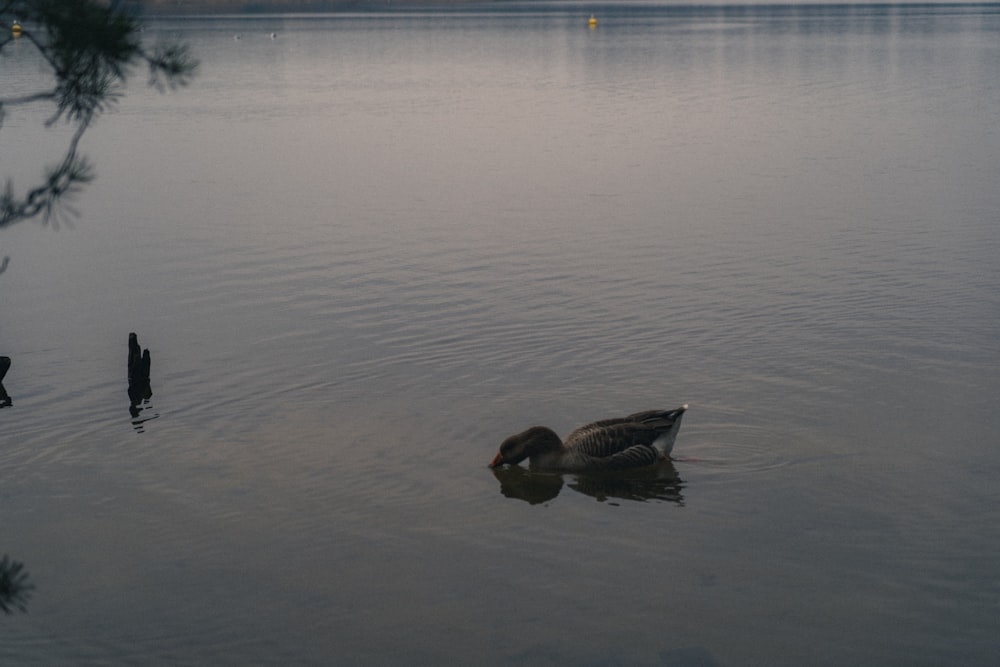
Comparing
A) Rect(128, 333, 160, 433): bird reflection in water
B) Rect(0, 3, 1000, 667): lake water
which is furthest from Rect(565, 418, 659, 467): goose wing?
Rect(128, 333, 160, 433): bird reflection in water

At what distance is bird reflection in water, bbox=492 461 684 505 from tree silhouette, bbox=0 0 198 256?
242 inches

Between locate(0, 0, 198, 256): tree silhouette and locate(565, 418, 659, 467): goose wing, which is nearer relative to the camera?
locate(0, 0, 198, 256): tree silhouette

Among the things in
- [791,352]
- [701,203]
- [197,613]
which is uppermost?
[701,203]

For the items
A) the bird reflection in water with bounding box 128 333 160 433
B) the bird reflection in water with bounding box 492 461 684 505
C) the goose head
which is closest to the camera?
the bird reflection in water with bounding box 492 461 684 505

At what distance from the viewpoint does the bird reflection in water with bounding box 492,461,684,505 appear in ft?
38.2

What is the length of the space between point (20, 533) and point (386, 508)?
10.6ft

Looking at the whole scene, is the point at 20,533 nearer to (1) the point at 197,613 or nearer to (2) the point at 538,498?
(1) the point at 197,613

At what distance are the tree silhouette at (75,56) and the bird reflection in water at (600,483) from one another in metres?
6.15

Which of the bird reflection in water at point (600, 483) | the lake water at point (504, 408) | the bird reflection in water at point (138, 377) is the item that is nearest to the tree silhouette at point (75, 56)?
the lake water at point (504, 408)

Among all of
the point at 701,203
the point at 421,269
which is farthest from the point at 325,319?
the point at 701,203

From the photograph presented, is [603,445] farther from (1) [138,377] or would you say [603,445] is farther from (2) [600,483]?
(1) [138,377]

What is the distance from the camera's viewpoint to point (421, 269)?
20.9 meters

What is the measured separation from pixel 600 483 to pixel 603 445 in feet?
1.25

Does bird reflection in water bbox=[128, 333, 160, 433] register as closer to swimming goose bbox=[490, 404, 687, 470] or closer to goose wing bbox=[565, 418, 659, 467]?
swimming goose bbox=[490, 404, 687, 470]
